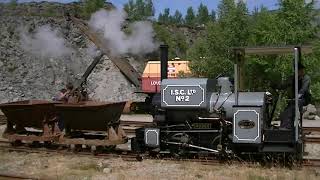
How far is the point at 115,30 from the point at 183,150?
20.7 metres

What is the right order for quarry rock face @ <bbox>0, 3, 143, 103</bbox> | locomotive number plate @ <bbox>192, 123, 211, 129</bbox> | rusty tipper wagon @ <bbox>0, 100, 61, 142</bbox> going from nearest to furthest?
locomotive number plate @ <bbox>192, 123, 211, 129</bbox>
rusty tipper wagon @ <bbox>0, 100, 61, 142</bbox>
quarry rock face @ <bbox>0, 3, 143, 103</bbox>

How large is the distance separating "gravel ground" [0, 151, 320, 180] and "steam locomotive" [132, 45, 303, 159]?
1.46ft

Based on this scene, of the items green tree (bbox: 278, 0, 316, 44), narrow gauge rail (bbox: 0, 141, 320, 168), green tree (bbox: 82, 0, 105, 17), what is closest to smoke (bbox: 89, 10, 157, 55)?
green tree (bbox: 82, 0, 105, 17)

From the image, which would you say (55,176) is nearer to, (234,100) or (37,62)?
(234,100)

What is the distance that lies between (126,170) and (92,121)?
2.17m

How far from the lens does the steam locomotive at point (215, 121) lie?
9.52m

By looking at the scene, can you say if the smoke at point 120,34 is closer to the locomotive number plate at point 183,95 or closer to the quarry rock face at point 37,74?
the quarry rock face at point 37,74

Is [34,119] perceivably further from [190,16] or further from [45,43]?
[190,16]

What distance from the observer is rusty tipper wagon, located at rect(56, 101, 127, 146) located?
444 inches

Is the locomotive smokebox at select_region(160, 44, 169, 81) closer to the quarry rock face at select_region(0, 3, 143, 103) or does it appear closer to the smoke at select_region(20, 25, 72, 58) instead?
the quarry rock face at select_region(0, 3, 143, 103)

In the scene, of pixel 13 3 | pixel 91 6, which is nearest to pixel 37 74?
pixel 13 3

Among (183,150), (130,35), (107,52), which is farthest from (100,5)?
(183,150)

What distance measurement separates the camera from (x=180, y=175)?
29.7 feet

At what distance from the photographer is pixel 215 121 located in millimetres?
10195
